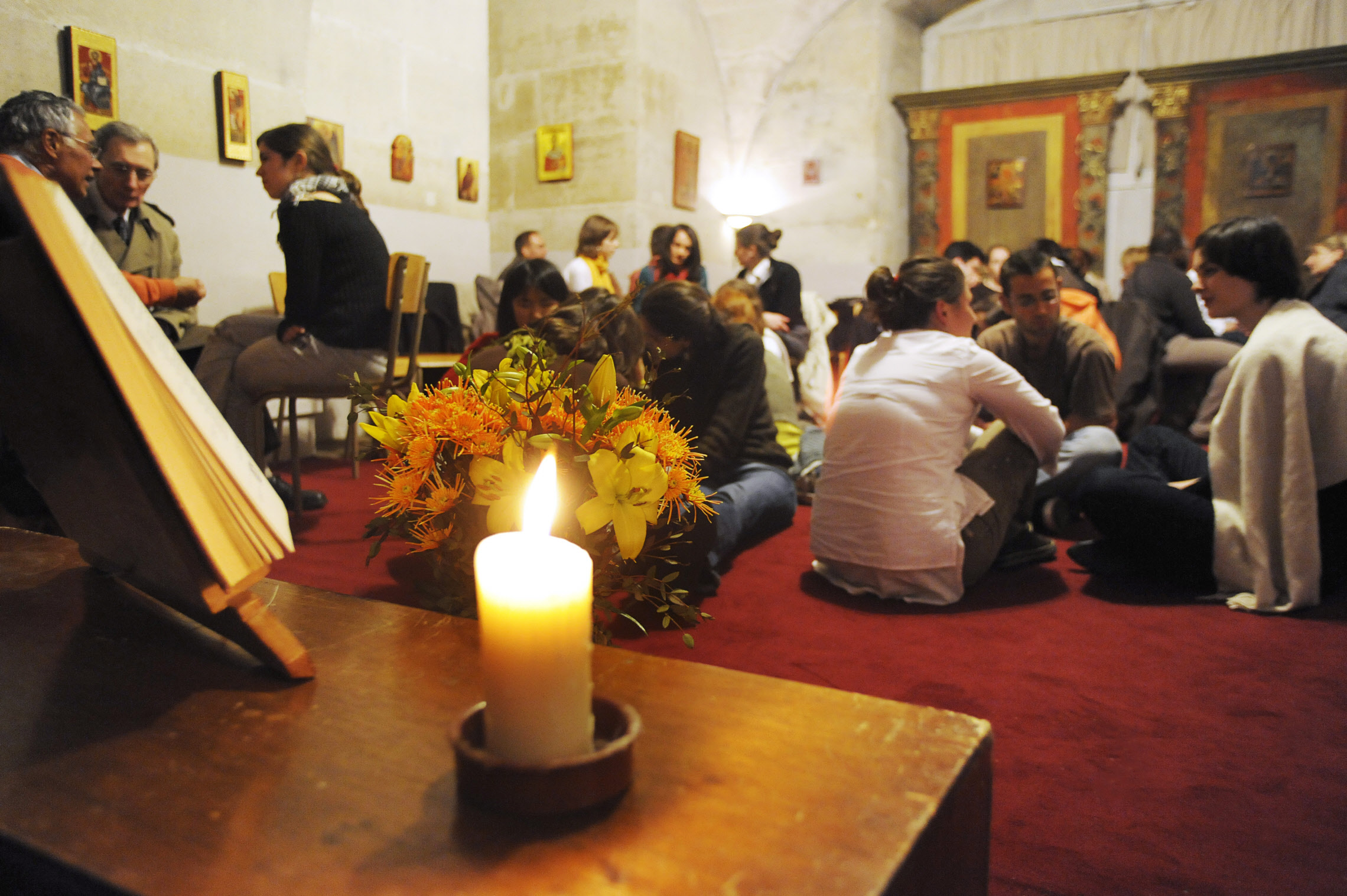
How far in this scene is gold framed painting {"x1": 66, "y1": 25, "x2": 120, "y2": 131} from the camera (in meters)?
3.98

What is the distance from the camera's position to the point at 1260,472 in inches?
102

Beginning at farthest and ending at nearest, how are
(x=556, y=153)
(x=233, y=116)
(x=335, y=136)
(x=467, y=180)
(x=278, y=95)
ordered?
(x=556, y=153), (x=467, y=180), (x=335, y=136), (x=278, y=95), (x=233, y=116)

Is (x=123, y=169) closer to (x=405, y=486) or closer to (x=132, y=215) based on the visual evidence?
(x=132, y=215)

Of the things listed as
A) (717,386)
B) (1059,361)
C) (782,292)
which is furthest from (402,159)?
(1059,361)

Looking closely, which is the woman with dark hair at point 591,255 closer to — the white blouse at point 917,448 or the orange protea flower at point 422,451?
the white blouse at point 917,448

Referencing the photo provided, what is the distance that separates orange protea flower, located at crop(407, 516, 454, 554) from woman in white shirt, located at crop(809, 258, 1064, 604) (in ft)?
5.38

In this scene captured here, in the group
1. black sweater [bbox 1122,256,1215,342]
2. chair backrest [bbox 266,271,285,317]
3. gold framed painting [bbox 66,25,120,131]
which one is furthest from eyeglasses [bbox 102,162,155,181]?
black sweater [bbox 1122,256,1215,342]

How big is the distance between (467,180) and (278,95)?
1.87m

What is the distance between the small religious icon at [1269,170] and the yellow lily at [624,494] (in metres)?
9.37

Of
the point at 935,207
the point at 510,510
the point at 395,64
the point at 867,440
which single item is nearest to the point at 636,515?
the point at 510,510

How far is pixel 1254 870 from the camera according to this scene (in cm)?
139

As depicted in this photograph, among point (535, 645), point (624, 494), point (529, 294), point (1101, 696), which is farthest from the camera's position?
point (529, 294)

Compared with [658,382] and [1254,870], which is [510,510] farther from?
[658,382]

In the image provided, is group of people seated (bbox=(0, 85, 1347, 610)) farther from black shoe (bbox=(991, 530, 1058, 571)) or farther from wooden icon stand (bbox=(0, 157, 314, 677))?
wooden icon stand (bbox=(0, 157, 314, 677))
